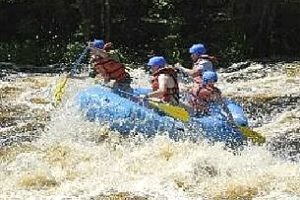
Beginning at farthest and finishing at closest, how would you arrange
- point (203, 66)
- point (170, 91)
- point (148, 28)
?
point (148, 28)
point (203, 66)
point (170, 91)

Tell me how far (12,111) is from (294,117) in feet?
15.3

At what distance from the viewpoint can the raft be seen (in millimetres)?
8453

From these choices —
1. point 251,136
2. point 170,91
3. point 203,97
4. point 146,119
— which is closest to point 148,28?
point 170,91

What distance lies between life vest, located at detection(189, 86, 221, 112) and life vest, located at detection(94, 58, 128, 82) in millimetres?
1848

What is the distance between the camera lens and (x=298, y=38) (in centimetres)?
1770

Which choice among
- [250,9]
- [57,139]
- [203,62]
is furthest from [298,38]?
[57,139]

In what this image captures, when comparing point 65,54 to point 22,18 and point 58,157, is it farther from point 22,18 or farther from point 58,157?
point 58,157

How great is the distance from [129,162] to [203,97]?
128cm

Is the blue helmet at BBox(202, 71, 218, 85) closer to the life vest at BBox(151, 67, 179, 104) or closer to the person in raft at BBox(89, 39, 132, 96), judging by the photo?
the life vest at BBox(151, 67, 179, 104)

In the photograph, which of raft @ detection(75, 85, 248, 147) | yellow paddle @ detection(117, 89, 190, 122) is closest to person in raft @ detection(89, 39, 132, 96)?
raft @ detection(75, 85, 248, 147)

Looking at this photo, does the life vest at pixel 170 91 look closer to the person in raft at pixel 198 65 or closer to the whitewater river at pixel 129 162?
the person in raft at pixel 198 65

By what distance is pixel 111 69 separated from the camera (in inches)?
413

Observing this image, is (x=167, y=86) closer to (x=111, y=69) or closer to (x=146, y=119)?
(x=146, y=119)

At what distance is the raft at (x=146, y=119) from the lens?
845cm
